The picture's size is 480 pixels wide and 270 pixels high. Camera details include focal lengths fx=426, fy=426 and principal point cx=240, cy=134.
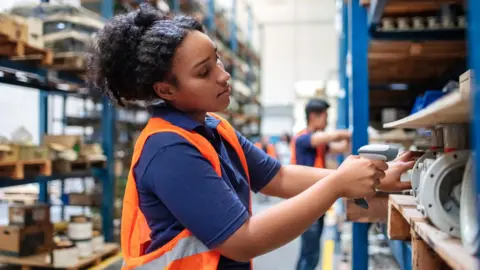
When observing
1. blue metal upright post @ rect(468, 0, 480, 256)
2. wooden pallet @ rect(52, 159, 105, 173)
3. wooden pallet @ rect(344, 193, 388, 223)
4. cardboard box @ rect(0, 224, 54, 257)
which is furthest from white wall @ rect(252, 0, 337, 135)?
blue metal upright post @ rect(468, 0, 480, 256)

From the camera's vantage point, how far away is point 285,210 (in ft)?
4.36

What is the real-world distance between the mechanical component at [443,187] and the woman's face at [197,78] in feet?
2.47

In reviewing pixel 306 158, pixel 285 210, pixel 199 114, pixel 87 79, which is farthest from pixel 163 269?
pixel 306 158

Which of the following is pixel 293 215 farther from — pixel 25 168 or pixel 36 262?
pixel 36 262

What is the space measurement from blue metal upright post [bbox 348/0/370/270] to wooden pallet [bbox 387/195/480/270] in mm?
1268

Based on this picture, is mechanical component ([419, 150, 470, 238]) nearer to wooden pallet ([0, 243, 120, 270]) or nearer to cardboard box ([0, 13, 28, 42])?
cardboard box ([0, 13, 28, 42])

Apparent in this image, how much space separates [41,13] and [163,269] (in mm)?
4320

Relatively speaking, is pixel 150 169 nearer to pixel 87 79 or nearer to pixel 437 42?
pixel 87 79

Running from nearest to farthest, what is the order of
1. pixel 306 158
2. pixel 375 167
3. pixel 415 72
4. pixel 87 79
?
pixel 375 167, pixel 87 79, pixel 306 158, pixel 415 72

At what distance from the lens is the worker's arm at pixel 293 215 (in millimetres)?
1289

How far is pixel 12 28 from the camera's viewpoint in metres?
3.70

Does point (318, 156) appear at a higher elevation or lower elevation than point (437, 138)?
lower

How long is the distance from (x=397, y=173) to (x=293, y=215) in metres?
0.77

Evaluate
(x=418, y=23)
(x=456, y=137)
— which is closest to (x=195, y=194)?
(x=456, y=137)
